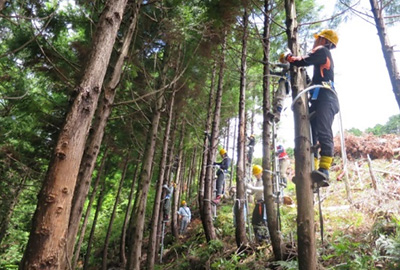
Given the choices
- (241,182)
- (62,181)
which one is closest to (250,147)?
(241,182)

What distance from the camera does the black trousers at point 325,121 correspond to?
3.30m

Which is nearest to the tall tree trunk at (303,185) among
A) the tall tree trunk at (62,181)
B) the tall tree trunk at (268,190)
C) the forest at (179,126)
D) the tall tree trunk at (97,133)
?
the forest at (179,126)

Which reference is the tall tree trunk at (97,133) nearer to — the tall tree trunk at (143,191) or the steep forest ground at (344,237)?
the tall tree trunk at (143,191)

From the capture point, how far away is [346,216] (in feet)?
21.7

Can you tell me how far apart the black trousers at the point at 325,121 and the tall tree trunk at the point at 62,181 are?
2.66m

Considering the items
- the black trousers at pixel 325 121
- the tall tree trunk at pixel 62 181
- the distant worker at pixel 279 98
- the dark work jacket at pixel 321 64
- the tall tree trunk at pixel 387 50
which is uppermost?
the tall tree trunk at pixel 387 50

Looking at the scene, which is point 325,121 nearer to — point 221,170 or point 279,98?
point 279,98

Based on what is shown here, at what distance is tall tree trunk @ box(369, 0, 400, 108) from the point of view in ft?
20.3

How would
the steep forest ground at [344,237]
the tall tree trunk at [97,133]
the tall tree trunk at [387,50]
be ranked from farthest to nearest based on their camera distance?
the tall tree trunk at [387,50] < the steep forest ground at [344,237] < the tall tree trunk at [97,133]

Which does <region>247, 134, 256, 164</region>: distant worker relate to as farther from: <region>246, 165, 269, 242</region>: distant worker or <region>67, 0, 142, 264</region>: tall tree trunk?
<region>67, 0, 142, 264</region>: tall tree trunk

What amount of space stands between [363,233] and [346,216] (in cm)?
177

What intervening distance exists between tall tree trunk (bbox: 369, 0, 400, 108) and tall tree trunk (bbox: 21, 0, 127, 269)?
671 centimetres

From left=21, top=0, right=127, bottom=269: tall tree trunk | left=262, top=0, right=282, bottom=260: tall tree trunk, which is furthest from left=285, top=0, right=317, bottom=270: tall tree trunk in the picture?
left=21, top=0, right=127, bottom=269: tall tree trunk

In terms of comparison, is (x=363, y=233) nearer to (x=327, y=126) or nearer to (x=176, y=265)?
(x=327, y=126)
